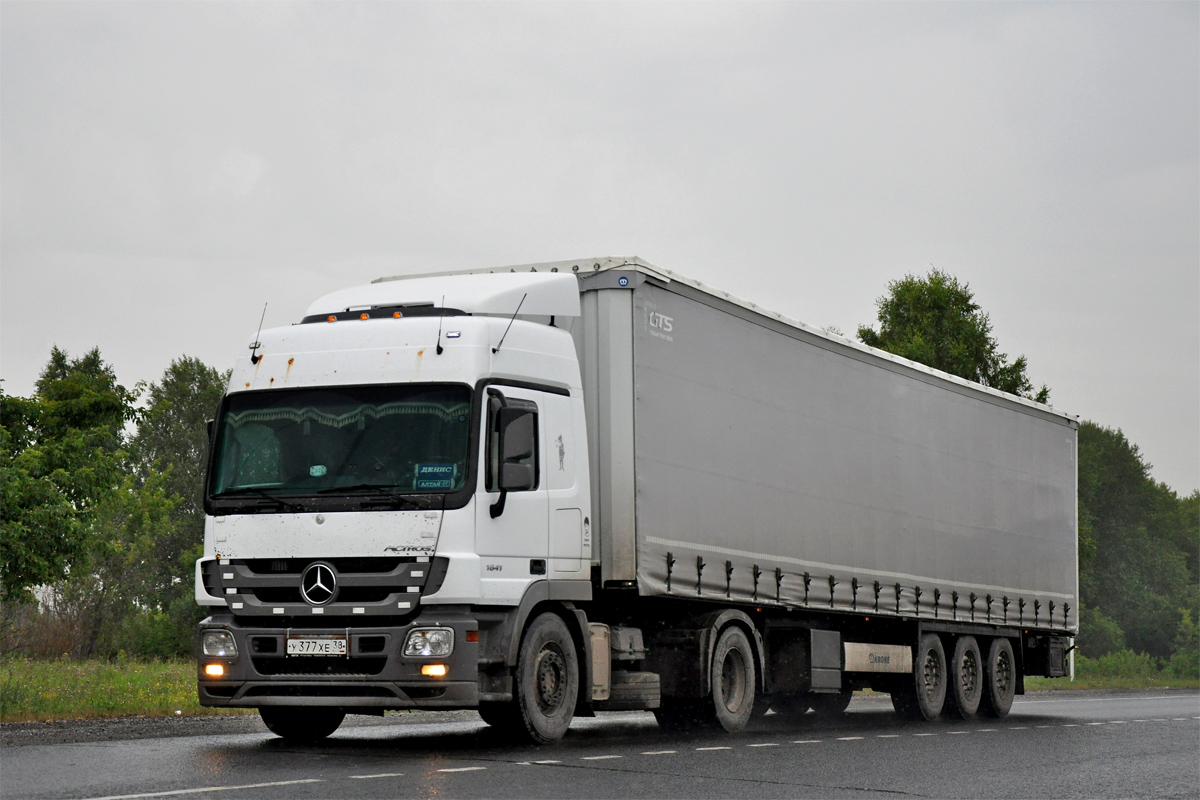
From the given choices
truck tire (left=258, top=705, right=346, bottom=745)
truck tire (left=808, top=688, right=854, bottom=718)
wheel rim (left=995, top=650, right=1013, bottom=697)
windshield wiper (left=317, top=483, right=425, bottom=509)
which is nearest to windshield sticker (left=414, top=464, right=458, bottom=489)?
windshield wiper (left=317, top=483, right=425, bottom=509)

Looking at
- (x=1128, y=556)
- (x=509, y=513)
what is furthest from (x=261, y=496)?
(x=1128, y=556)

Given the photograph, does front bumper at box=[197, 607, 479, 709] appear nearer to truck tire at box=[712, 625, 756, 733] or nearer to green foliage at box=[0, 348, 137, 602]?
truck tire at box=[712, 625, 756, 733]

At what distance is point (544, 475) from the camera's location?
1177cm

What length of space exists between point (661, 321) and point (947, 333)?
39.2 metres

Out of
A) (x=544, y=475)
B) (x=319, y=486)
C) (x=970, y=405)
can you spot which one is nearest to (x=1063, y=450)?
(x=970, y=405)

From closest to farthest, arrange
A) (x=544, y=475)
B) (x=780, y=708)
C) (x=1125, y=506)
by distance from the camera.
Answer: (x=544, y=475)
(x=780, y=708)
(x=1125, y=506)

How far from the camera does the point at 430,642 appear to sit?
423 inches

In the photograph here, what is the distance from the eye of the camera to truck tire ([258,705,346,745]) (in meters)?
12.2

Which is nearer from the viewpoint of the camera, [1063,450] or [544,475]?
[544,475]

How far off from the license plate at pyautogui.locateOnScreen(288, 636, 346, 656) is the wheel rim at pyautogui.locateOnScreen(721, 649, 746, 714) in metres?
4.69

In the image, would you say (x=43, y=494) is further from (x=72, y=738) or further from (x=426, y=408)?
(x=426, y=408)

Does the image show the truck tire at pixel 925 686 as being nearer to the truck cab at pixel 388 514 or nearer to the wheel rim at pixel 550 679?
the truck cab at pixel 388 514

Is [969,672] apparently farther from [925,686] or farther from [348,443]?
[348,443]

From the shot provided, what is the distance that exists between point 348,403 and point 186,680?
11846 mm
